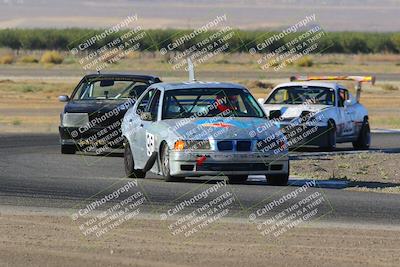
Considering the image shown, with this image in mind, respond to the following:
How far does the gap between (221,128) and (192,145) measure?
481 mm

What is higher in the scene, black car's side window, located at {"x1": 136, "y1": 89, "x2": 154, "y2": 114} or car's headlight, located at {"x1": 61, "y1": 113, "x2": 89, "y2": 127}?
black car's side window, located at {"x1": 136, "y1": 89, "x2": 154, "y2": 114}

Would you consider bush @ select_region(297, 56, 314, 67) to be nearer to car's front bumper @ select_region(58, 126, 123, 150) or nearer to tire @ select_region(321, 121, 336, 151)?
tire @ select_region(321, 121, 336, 151)

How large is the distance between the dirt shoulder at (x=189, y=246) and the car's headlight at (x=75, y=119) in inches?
382

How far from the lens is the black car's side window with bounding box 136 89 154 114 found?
62.5 feet

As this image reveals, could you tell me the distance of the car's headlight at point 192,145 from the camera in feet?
55.3

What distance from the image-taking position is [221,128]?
17.0m

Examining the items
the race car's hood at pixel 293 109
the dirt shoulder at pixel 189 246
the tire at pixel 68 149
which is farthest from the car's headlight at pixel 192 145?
the race car's hood at pixel 293 109

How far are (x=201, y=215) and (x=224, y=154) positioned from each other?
2.79 metres

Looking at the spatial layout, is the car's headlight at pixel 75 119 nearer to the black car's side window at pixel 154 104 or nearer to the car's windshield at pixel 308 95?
the car's windshield at pixel 308 95

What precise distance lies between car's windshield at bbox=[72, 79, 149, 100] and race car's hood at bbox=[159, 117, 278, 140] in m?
6.42

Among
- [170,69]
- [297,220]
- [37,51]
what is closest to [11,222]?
[297,220]

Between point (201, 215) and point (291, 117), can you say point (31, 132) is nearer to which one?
point (291, 117)

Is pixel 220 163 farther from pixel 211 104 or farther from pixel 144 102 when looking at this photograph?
pixel 144 102

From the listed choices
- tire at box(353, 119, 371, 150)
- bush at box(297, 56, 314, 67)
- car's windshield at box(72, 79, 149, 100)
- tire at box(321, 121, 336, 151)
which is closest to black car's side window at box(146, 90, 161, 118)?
car's windshield at box(72, 79, 149, 100)
